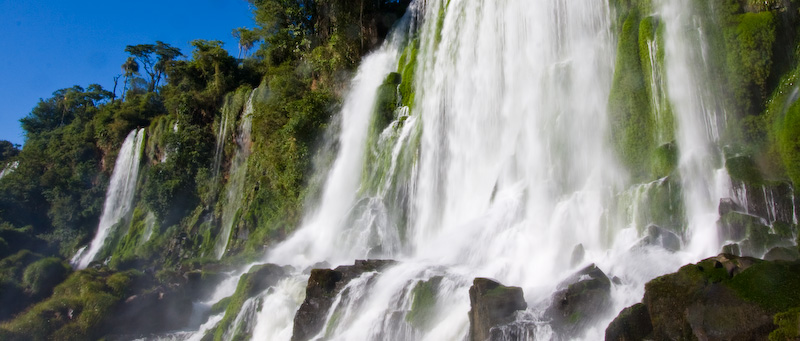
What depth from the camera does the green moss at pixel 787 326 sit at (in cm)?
549

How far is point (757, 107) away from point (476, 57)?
A: 8132mm

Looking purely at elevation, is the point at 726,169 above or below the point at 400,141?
below

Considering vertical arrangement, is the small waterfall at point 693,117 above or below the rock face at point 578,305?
above

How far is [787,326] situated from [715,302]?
0.72 m

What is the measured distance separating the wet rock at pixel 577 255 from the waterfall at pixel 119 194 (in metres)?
28.2

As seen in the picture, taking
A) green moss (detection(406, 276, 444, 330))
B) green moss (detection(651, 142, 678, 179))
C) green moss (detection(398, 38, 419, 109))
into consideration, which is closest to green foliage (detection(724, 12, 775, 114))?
green moss (detection(651, 142, 678, 179))

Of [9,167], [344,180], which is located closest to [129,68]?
[9,167]

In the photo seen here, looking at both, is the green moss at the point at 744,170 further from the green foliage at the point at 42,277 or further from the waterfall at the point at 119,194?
the waterfall at the point at 119,194

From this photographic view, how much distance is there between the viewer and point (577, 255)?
10.1 metres

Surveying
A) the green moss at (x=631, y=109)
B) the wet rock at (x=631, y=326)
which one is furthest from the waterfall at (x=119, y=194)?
the wet rock at (x=631, y=326)

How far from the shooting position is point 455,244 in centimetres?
1274

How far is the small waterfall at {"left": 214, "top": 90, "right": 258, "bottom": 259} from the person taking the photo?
78.0ft

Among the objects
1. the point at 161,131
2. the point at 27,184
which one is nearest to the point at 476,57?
the point at 161,131

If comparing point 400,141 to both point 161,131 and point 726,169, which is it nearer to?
point 726,169
